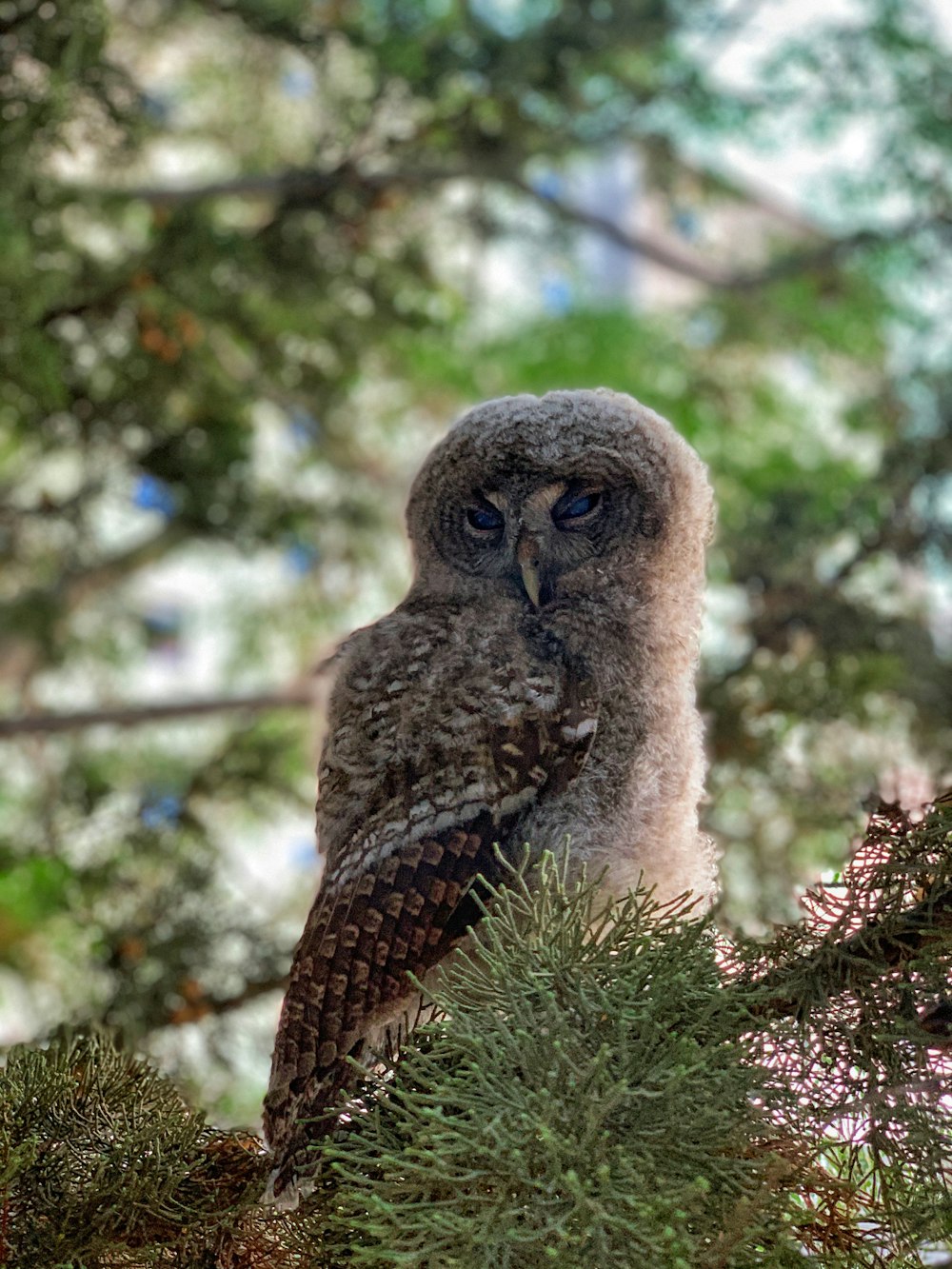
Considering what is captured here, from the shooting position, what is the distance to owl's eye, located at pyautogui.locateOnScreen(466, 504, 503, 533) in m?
1.35

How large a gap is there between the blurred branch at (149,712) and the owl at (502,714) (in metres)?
1.79

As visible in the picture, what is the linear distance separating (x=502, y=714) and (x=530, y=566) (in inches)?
6.3

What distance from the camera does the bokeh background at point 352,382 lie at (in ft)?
Result: 7.66

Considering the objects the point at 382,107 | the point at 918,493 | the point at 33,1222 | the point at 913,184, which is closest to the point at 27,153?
the point at 382,107

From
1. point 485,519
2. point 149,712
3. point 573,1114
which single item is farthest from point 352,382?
point 573,1114

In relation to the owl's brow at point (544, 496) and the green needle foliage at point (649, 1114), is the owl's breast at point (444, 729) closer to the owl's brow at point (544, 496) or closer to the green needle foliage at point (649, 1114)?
the owl's brow at point (544, 496)

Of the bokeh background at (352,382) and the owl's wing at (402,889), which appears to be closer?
the owl's wing at (402,889)

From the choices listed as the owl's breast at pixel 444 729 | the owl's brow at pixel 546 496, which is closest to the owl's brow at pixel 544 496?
the owl's brow at pixel 546 496

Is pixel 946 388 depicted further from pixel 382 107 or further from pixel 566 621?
pixel 566 621

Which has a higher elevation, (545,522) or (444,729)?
(545,522)

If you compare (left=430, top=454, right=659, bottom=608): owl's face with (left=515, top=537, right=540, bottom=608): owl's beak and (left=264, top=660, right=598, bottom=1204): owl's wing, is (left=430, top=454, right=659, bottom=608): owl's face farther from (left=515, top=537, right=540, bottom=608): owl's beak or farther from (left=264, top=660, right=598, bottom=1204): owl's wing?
(left=264, top=660, right=598, bottom=1204): owl's wing

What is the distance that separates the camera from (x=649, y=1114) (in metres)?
0.86

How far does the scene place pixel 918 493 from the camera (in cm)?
254

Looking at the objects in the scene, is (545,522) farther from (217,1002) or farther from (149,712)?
(149,712)
